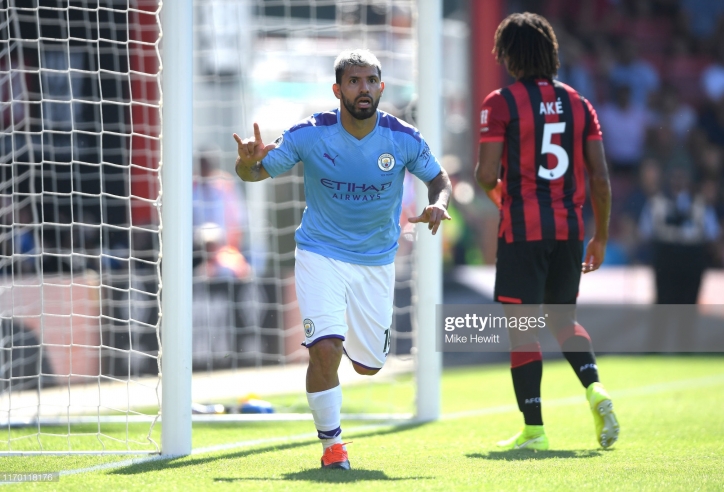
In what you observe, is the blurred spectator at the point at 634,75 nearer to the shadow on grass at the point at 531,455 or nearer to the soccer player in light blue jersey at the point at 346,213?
the shadow on grass at the point at 531,455

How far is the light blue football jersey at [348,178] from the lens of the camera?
4801mm

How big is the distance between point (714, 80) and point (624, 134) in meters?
2.41

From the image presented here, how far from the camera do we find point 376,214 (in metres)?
4.90

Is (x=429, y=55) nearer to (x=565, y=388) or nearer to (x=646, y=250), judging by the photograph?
(x=565, y=388)

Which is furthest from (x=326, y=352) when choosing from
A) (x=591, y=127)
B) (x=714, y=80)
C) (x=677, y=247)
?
(x=714, y=80)

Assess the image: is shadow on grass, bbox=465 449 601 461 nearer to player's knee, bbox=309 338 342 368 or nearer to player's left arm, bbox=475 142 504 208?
player's knee, bbox=309 338 342 368

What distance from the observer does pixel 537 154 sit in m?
5.36

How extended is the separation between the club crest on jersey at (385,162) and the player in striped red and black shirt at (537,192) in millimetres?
709

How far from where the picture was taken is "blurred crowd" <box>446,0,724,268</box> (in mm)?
14656

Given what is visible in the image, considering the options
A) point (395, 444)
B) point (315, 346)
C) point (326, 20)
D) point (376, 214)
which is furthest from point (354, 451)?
point (326, 20)

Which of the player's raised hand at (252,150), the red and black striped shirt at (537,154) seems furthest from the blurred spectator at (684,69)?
the player's raised hand at (252,150)

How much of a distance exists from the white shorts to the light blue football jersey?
0.06 metres

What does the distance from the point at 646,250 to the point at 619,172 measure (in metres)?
2.06

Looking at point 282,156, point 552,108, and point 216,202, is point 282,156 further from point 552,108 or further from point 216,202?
point 216,202
